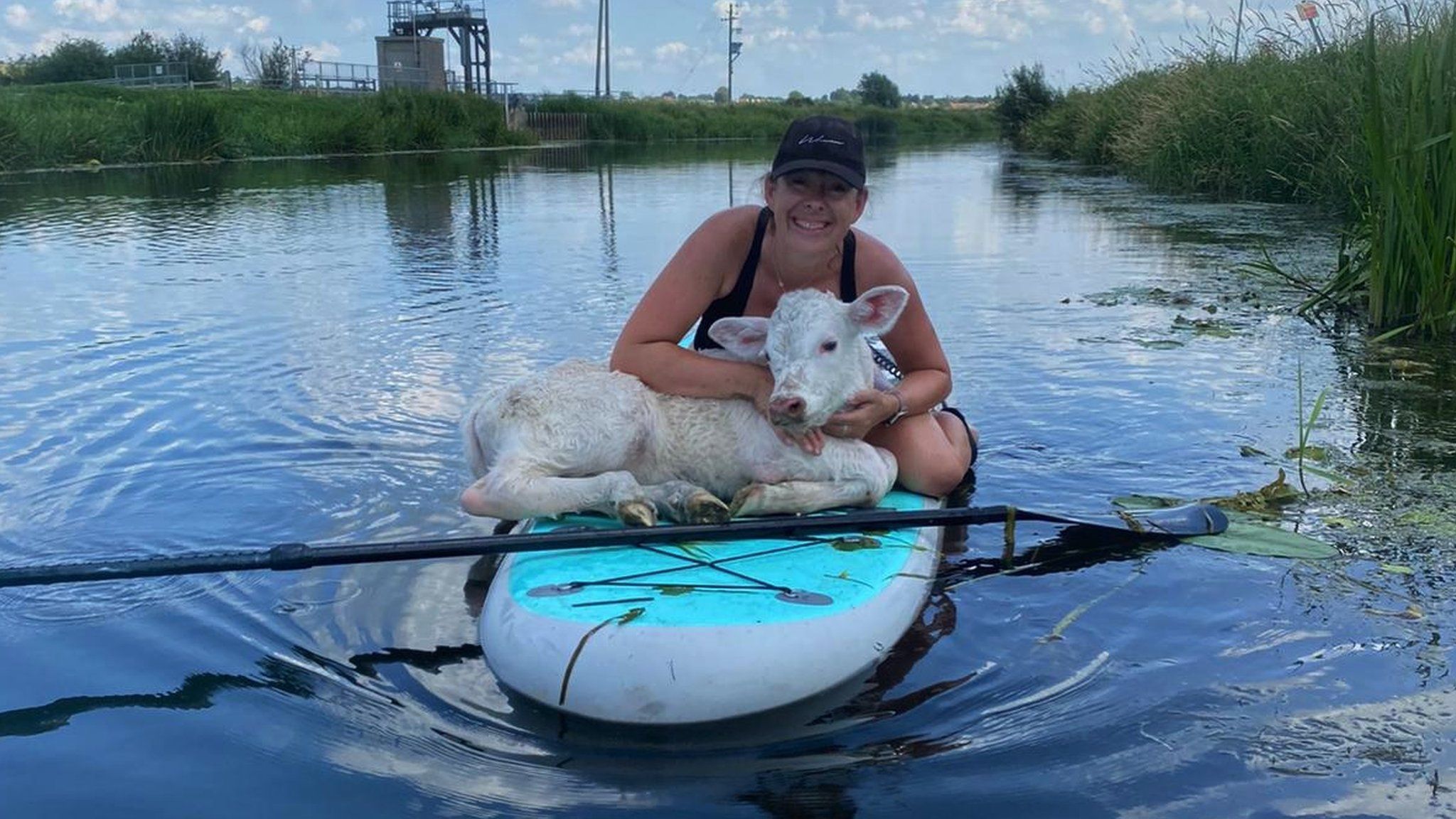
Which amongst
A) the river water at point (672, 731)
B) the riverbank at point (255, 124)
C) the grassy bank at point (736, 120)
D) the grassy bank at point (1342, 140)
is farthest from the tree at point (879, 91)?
the river water at point (672, 731)

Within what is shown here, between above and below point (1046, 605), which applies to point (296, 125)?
above

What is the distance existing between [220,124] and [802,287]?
33497mm

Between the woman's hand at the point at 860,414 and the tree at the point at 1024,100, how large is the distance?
41.9m

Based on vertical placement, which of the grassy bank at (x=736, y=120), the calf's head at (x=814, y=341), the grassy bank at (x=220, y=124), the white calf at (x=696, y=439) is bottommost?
the white calf at (x=696, y=439)

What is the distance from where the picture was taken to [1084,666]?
4.06m

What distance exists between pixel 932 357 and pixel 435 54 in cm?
6960

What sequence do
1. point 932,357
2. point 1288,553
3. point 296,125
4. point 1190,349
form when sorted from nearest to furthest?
point 1288,553, point 932,357, point 1190,349, point 296,125

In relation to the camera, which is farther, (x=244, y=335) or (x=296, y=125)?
(x=296, y=125)

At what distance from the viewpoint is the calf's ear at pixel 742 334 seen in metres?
4.65

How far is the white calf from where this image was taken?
4.42m

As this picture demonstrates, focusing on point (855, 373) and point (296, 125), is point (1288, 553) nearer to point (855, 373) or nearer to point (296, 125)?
point (855, 373)

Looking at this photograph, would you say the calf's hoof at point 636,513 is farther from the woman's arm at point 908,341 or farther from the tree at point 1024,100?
the tree at point 1024,100

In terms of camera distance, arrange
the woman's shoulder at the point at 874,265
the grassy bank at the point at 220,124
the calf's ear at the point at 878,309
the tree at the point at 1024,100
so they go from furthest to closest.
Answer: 1. the tree at the point at 1024,100
2. the grassy bank at the point at 220,124
3. the woman's shoulder at the point at 874,265
4. the calf's ear at the point at 878,309

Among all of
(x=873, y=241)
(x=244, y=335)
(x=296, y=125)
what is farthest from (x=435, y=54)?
(x=873, y=241)
